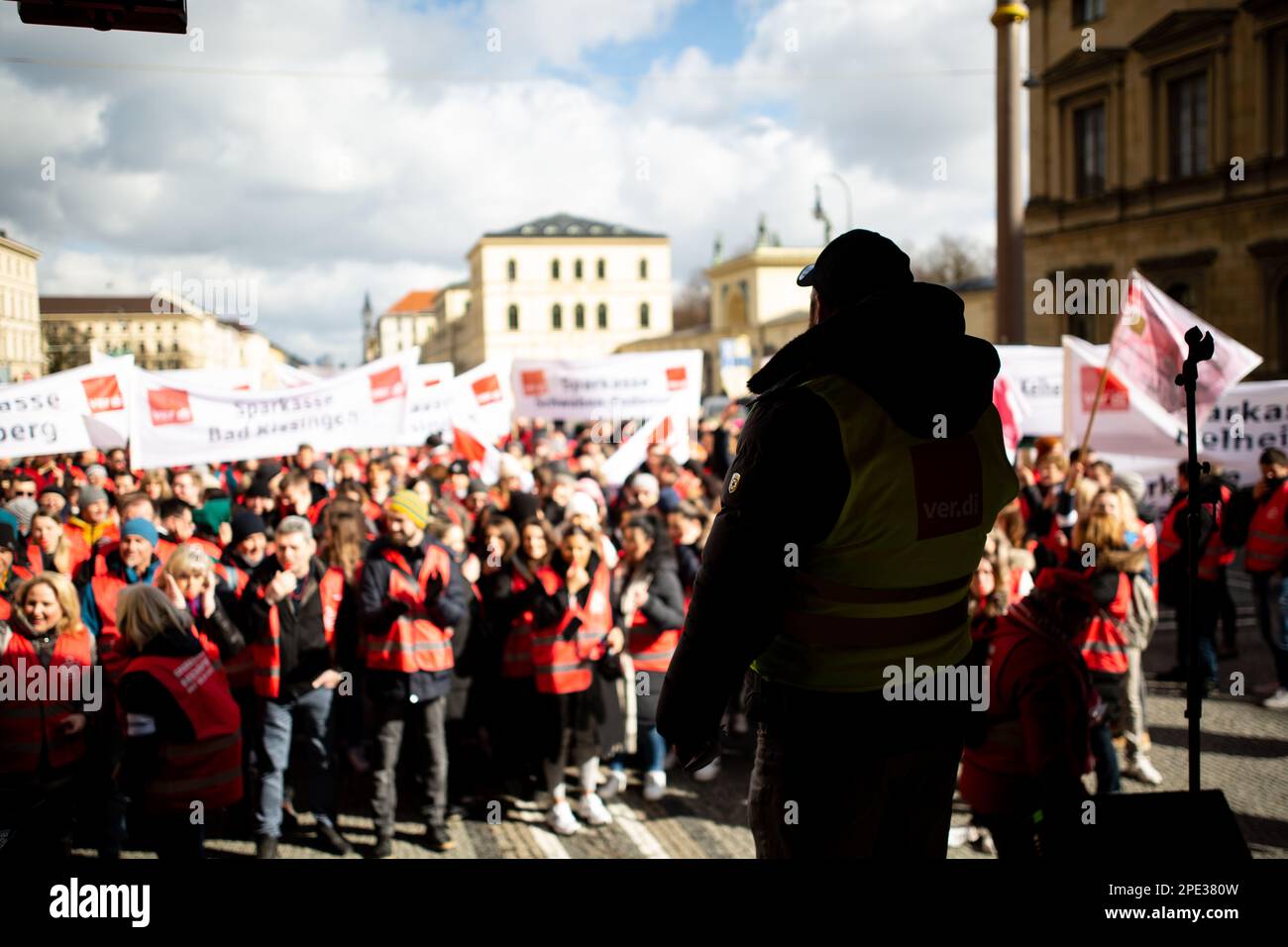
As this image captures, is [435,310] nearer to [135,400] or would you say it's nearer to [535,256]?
[535,256]

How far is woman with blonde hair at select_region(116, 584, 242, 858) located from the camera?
4465mm

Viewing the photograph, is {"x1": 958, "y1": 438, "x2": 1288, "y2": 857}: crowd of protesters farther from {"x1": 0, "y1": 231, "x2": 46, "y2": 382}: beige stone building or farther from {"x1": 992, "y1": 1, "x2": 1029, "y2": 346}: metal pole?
{"x1": 0, "y1": 231, "x2": 46, "y2": 382}: beige stone building

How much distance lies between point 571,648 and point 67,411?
5800 millimetres

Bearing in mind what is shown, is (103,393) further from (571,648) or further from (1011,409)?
(1011,409)

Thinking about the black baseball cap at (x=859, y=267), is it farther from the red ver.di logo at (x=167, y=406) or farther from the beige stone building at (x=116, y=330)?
the beige stone building at (x=116, y=330)

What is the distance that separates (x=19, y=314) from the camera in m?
8.09

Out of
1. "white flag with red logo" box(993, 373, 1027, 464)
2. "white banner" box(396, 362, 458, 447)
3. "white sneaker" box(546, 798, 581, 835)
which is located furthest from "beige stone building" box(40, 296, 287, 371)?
"white flag with red logo" box(993, 373, 1027, 464)

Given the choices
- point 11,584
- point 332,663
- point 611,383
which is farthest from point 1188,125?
point 11,584

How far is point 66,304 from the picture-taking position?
11078 millimetres

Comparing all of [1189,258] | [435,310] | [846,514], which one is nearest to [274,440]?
[846,514]

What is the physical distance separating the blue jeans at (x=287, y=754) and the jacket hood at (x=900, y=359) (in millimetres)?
4548

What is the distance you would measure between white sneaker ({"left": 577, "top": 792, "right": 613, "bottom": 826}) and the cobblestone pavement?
53 mm
